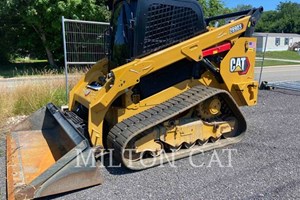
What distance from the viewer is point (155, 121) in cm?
404

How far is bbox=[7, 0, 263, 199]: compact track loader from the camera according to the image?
4.04 metres

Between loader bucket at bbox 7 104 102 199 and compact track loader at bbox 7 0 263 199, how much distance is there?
0.01m

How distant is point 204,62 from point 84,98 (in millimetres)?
1847

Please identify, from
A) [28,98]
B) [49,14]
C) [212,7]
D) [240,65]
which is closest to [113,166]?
[240,65]

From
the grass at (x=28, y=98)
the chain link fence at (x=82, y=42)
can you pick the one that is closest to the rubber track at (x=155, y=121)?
the grass at (x=28, y=98)

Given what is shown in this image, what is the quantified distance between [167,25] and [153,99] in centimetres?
108

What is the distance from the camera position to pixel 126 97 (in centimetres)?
436

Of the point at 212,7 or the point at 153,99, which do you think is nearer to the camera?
the point at 153,99

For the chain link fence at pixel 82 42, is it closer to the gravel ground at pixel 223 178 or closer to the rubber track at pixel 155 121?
the gravel ground at pixel 223 178

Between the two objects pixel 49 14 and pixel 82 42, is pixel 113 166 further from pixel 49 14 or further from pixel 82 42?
pixel 49 14

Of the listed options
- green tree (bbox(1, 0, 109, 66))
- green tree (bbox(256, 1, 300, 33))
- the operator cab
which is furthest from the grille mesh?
green tree (bbox(256, 1, 300, 33))

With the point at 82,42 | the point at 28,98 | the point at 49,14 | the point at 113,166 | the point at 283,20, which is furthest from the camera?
the point at 283,20

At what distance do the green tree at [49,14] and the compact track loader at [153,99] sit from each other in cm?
1184

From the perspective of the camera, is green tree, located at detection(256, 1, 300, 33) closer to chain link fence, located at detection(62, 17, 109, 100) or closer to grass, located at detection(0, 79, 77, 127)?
chain link fence, located at detection(62, 17, 109, 100)
